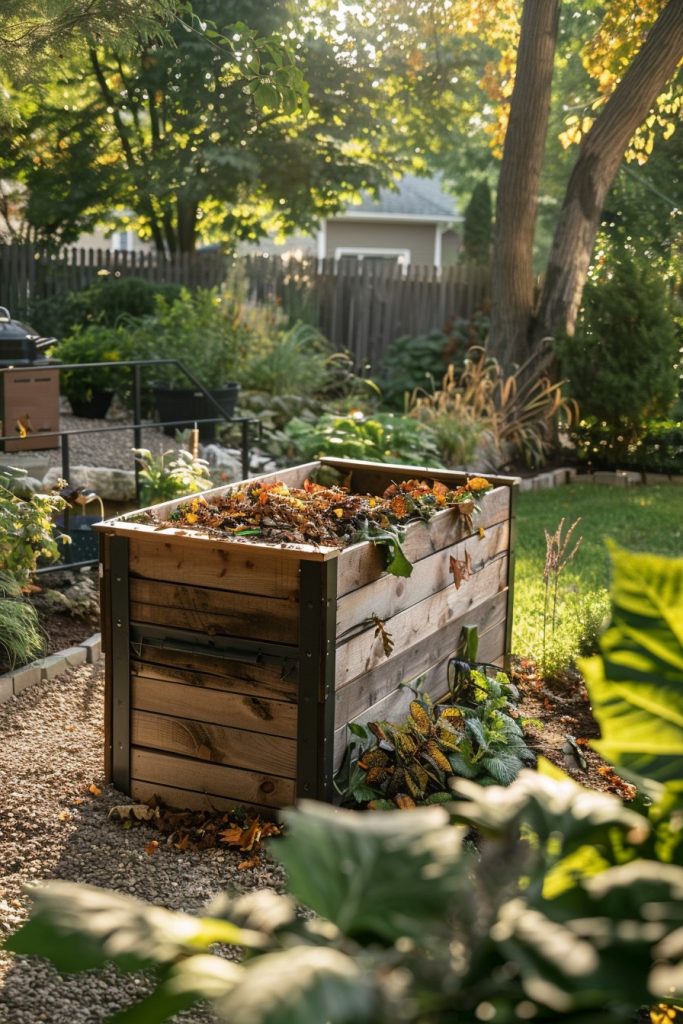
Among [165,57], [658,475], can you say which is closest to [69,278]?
[165,57]

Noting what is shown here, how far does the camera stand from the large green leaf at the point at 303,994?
1.44ft

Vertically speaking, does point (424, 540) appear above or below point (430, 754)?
above

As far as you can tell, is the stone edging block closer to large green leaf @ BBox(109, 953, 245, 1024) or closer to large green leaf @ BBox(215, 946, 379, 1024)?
large green leaf @ BBox(109, 953, 245, 1024)

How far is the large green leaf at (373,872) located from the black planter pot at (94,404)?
379 inches

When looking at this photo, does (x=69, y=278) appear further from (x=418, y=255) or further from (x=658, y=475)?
(x=418, y=255)

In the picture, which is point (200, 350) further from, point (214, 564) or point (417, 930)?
point (417, 930)

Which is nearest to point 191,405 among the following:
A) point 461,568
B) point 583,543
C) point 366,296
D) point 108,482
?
point 108,482

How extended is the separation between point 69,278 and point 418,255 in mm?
15774

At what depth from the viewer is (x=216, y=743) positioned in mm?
3197

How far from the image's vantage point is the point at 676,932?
541 mm

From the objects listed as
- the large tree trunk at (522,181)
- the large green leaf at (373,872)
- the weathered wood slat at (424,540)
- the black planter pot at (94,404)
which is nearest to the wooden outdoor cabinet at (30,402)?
the black planter pot at (94,404)

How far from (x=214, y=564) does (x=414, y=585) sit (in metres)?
0.73

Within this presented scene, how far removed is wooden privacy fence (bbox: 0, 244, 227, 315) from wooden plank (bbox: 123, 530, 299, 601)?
11.7 metres

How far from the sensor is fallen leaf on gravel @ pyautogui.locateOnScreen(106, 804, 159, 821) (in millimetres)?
3238
